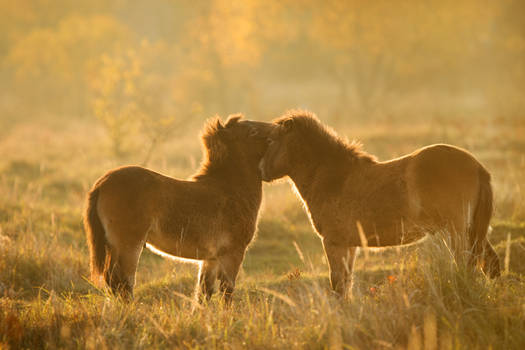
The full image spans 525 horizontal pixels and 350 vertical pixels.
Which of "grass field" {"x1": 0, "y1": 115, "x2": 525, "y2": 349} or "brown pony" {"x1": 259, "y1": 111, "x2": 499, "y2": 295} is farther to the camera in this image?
"brown pony" {"x1": 259, "y1": 111, "x2": 499, "y2": 295}

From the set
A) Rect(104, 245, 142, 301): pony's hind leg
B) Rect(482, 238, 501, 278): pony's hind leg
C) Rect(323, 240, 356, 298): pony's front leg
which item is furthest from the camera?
Rect(323, 240, 356, 298): pony's front leg

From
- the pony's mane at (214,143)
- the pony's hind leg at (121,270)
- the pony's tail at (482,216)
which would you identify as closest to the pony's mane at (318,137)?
the pony's mane at (214,143)

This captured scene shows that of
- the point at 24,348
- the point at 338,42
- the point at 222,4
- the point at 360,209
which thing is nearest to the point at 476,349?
the point at 360,209

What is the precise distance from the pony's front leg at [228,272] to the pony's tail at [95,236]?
120 centimetres

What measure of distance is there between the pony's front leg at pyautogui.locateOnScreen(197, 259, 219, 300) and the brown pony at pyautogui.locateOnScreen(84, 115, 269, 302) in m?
0.01

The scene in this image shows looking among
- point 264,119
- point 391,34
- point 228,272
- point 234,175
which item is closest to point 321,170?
point 234,175

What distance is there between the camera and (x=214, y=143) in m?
6.28

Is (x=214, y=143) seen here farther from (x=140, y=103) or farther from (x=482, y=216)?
(x=140, y=103)

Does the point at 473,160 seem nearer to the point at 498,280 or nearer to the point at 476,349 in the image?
the point at 498,280

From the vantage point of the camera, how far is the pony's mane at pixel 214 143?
245 inches

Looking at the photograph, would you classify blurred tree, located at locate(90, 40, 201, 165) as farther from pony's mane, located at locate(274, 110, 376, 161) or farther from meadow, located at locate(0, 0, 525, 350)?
pony's mane, located at locate(274, 110, 376, 161)

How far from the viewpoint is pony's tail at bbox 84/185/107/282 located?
5.28 m

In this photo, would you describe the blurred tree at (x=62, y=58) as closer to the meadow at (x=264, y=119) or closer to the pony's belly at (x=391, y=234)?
the meadow at (x=264, y=119)

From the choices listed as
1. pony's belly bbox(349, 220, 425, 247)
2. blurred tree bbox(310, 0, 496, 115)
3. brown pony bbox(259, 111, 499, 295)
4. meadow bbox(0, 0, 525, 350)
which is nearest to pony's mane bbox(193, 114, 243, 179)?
brown pony bbox(259, 111, 499, 295)
